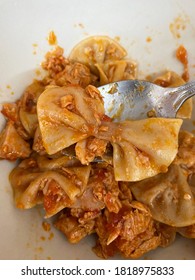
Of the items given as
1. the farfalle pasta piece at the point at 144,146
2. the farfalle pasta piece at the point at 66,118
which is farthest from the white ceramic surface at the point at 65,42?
the farfalle pasta piece at the point at 144,146

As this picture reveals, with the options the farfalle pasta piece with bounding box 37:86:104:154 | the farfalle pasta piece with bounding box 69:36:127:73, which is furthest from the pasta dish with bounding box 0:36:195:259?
the farfalle pasta piece with bounding box 69:36:127:73

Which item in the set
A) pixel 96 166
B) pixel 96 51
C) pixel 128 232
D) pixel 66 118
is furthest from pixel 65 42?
pixel 128 232

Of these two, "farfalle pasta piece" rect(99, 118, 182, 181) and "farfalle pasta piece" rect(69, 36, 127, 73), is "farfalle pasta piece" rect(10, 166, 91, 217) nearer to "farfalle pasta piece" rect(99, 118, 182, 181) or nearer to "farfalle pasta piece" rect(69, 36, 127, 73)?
"farfalle pasta piece" rect(99, 118, 182, 181)

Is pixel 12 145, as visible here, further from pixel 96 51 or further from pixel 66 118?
pixel 96 51

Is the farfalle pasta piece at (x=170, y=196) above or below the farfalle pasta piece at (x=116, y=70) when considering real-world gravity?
below

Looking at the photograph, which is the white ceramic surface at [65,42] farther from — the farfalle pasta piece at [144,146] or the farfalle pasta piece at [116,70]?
the farfalle pasta piece at [144,146]
